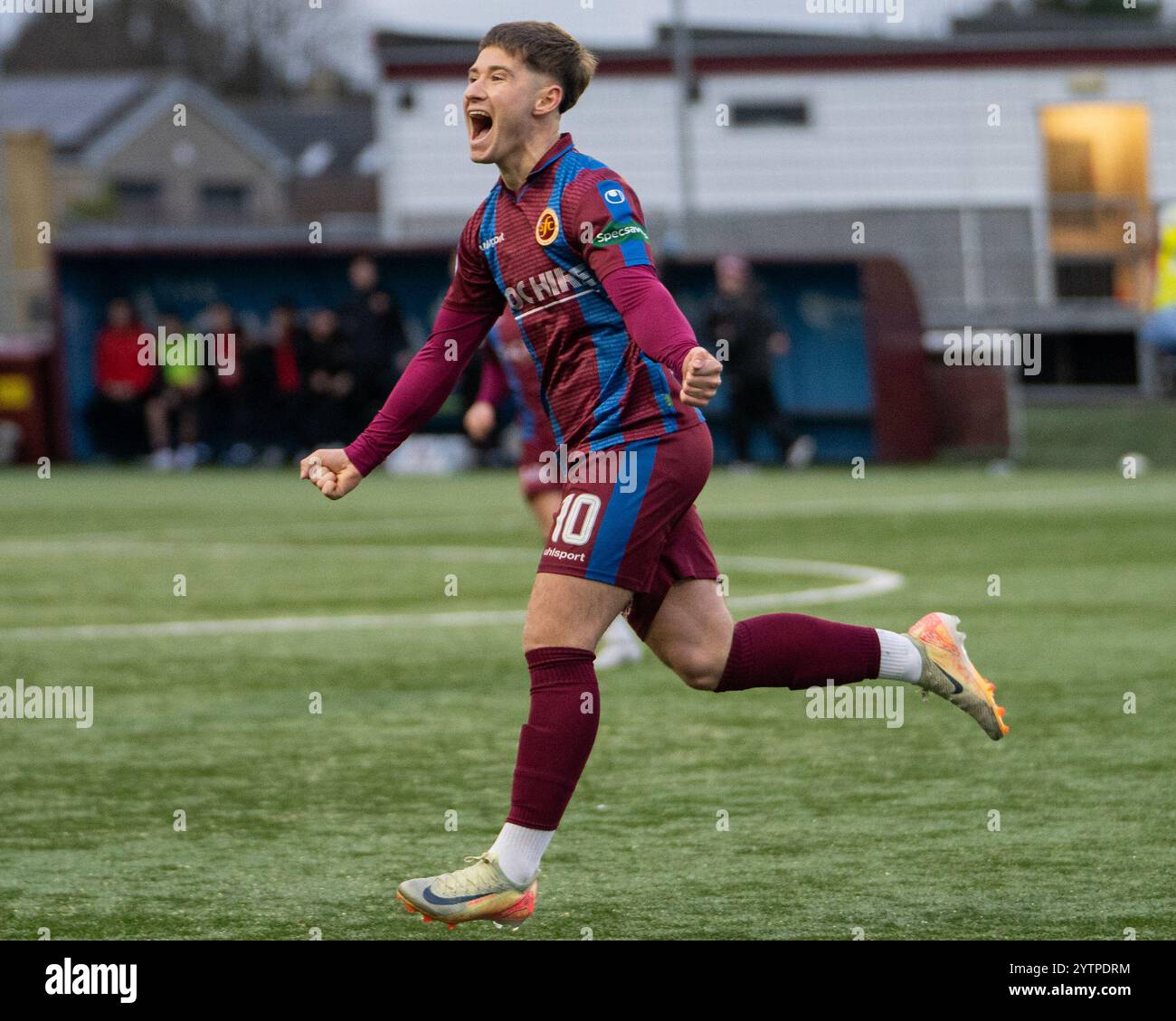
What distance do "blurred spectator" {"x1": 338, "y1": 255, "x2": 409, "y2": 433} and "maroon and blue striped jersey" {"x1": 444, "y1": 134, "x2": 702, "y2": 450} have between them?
1903 cm

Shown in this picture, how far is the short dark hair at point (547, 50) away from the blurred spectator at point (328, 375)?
19.7 m

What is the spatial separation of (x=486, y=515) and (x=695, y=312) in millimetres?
8295

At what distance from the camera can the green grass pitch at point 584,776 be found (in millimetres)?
5477

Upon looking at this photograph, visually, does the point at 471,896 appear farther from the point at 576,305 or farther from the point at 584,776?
the point at 584,776

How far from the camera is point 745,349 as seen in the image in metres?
23.6

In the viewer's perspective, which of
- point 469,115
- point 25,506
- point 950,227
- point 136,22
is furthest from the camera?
point 136,22

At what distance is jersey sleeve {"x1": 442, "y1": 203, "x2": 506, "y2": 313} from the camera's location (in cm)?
567

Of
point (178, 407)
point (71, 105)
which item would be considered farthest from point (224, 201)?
point (178, 407)

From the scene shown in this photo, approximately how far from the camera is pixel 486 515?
60.4 ft

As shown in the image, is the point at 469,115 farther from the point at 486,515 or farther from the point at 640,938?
the point at 486,515

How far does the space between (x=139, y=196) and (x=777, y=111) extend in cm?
4545

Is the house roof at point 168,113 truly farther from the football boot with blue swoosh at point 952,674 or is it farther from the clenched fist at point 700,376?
the clenched fist at point 700,376

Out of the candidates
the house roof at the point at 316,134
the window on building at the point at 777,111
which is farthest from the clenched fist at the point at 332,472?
the house roof at the point at 316,134
